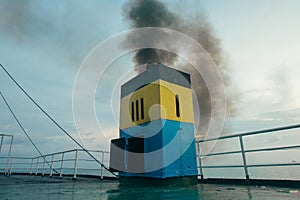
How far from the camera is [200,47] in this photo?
987 centimetres

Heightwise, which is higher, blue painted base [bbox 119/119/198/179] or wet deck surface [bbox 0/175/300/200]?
blue painted base [bbox 119/119/198/179]

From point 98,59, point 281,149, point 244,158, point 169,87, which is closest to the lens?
point 281,149

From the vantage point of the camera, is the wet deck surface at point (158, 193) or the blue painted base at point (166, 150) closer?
the wet deck surface at point (158, 193)

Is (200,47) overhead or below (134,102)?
overhead

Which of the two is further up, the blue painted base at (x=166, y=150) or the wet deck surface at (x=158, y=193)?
the blue painted base at (x=166, y=150)

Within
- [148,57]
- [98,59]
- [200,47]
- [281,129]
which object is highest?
[200,47]

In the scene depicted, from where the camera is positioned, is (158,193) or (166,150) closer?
(158,193)

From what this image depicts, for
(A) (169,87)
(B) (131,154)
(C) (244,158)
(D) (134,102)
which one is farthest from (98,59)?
(C) (244,158)

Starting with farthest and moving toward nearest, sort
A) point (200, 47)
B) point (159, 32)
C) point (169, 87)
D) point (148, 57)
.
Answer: point (200, 47)
point (159, 32)
point (148, 57)
point (169, 87)

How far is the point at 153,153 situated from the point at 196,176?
38.1 inches

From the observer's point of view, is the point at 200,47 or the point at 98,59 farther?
the point at 200,47

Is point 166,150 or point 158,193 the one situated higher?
point 166,150

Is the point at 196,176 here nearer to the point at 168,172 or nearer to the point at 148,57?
the point at 168,172

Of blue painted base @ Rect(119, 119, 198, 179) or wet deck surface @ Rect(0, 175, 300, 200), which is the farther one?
blue painted base @ Rect(119, 119, 198, 179)
